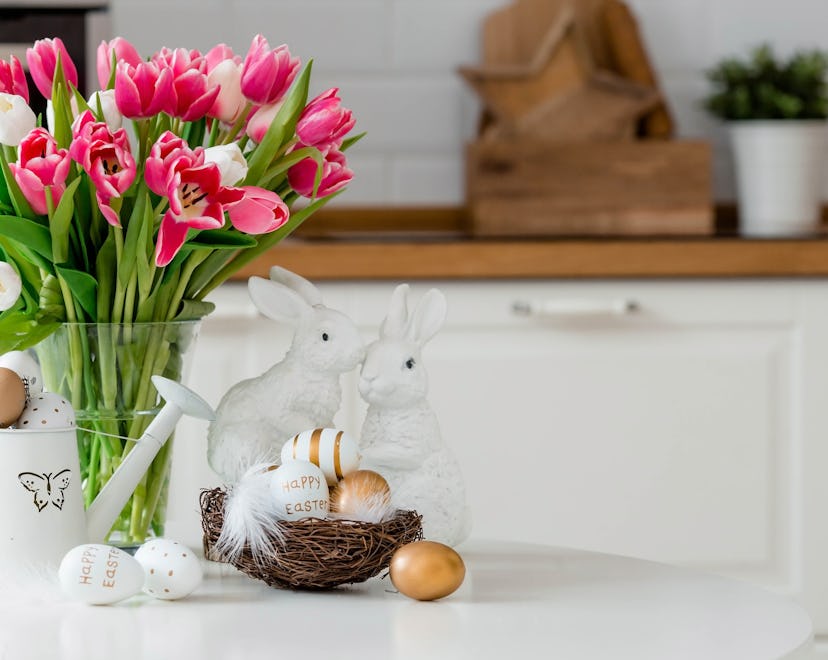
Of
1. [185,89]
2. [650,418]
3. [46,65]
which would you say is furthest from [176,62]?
[650,418]

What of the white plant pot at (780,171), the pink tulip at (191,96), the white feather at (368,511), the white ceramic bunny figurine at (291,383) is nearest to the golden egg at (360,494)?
the white feather at (368,511)

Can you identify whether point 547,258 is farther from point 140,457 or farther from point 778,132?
point 140,457

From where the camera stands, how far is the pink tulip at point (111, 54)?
109cm

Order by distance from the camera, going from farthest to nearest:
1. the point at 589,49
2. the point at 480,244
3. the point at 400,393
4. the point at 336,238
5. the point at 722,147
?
the point at 722,147 → the point at 589,49 → the point at 336,238 → the point at 480,244 → the point at 400,393

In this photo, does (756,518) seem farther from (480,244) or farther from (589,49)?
(589,49)

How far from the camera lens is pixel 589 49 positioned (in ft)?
8.91

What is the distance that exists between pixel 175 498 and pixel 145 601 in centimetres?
131

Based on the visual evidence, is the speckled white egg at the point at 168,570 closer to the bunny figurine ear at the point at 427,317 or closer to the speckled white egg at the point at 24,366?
the speckled white egg at the point at 24,366

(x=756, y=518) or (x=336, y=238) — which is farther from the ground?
(x=336, y=238)

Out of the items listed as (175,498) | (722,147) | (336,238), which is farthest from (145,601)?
(722,147)

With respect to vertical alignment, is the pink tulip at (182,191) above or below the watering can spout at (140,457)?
above

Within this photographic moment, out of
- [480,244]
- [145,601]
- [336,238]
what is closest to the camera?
[145,601]

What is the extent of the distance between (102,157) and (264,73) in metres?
0.16

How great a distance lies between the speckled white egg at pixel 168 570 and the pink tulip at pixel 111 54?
1.26 feet
